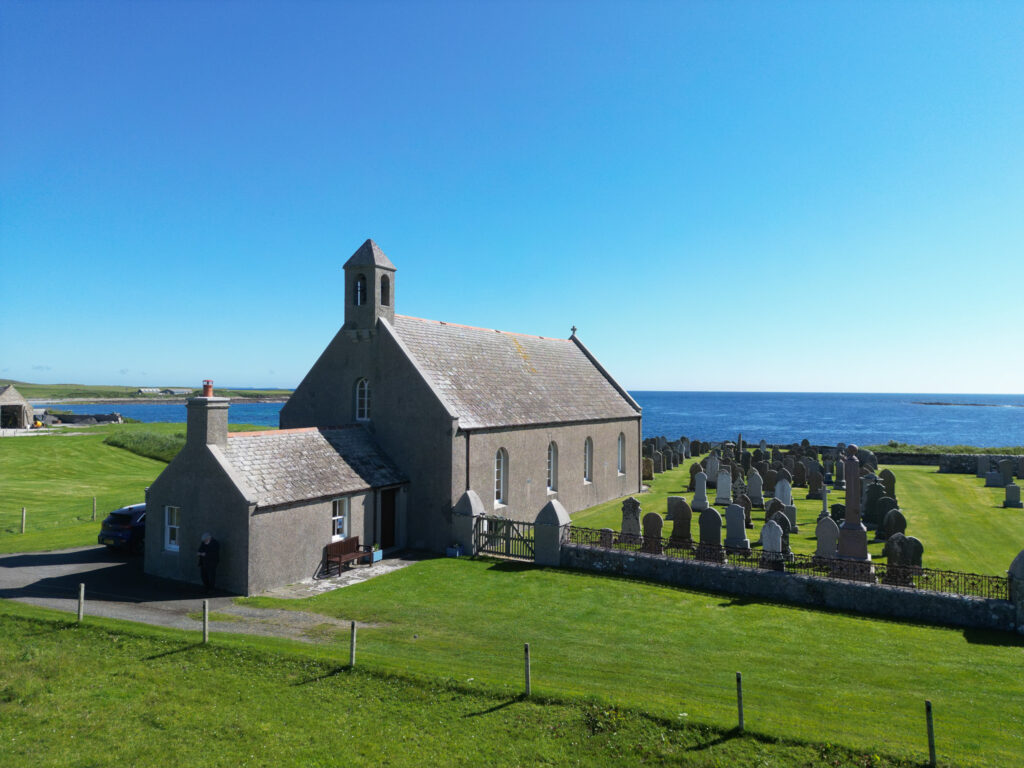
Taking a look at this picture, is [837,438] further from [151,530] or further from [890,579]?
[151,530]

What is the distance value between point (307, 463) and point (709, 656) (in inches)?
533

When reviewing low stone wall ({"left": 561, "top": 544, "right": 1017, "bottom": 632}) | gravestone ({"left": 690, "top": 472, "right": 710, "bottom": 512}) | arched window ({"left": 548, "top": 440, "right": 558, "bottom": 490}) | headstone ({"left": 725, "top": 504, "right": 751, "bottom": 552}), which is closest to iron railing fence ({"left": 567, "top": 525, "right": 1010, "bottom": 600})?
low stone wall ({"left": 561, "top": 544, "right": 1017, "bottom": 632})

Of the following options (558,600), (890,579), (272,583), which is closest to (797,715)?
(558,600)

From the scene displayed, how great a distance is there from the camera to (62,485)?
3481 cm

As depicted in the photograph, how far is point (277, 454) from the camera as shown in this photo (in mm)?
19672

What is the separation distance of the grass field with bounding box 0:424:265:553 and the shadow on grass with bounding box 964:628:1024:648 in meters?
28.4

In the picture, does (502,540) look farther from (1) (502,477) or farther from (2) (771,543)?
(2) (771,543)

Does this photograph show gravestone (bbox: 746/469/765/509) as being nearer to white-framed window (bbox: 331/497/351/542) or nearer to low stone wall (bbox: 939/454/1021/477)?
white-framed window (bbox: 331/497/351/542)

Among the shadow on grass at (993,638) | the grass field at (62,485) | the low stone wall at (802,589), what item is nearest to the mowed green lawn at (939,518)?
the low stone wall at (802,589)

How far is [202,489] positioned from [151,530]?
9.65 ft

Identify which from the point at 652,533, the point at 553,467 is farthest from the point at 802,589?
the point at 553,467

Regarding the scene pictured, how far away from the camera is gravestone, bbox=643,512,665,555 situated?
19828mm

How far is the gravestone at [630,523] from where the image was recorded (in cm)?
2056

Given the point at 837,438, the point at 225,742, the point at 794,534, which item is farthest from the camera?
the point at 837,438
